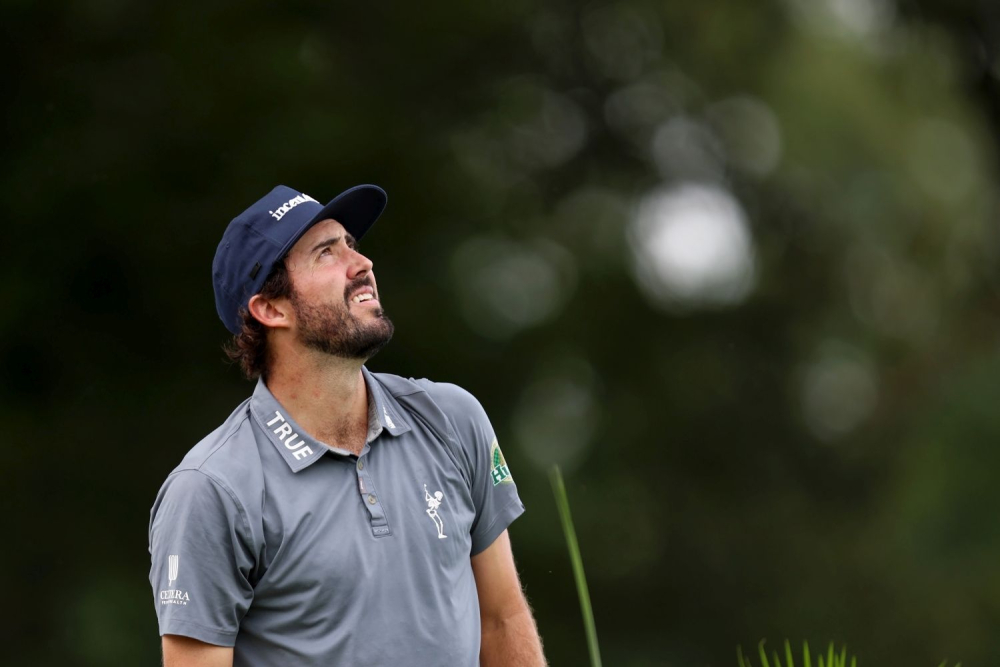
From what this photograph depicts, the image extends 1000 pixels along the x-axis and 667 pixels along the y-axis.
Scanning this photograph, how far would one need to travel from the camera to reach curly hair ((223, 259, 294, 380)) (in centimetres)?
291

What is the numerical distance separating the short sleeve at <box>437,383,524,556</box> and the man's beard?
0.59ft

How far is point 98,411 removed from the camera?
1038 centimetres

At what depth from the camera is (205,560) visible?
2549mm

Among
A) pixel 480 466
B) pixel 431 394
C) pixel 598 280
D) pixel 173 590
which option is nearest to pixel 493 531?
pixel 480 466

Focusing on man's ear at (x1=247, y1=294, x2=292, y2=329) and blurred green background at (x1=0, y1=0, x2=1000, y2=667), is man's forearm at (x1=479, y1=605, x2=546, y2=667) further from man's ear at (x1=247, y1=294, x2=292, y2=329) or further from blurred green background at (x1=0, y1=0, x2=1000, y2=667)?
blurred green background at (x1=0, y1=0, x2=1000, y2=667)

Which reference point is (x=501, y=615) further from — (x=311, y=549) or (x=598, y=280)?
(x=598, y=280)

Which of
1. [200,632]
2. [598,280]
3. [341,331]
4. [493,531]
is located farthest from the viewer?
[598,280]

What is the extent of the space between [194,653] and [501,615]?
0.64m

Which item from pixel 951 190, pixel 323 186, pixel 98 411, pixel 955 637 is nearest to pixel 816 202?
pixel 951 190

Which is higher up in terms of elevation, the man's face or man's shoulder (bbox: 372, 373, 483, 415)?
the man's face

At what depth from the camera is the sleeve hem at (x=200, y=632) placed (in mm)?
2545

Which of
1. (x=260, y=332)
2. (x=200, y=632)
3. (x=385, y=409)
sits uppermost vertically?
(x=260, y=332)

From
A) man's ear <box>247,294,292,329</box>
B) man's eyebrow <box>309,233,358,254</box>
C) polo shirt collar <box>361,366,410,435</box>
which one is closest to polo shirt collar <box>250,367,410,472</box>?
polo shirt collar <box>361,366,410,435</box>

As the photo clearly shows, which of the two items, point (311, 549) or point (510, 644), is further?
point (510, 644)
